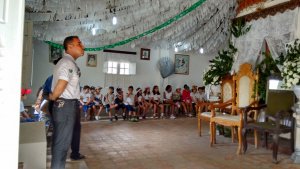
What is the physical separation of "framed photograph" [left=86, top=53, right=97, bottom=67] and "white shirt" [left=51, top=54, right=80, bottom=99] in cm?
597

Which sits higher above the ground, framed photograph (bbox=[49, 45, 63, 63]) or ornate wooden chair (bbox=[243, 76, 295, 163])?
framed photograph (bbox=[49, 45, 63, 63])

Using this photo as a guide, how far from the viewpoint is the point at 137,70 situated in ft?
28.7

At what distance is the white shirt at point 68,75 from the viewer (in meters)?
2.20

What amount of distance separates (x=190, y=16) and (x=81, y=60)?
14.1ft

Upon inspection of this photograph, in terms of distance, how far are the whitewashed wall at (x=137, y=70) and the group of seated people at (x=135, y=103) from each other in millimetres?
1173

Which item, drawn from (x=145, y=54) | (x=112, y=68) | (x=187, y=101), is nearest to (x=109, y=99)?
(x=112, y=68)

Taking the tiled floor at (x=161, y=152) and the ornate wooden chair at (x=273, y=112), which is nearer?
the tiled floor at (x=161, y=152)

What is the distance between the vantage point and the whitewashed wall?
7695mm

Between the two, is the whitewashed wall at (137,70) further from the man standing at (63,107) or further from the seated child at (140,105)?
the man standing at (63,107)

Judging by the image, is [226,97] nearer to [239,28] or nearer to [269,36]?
[269,36]

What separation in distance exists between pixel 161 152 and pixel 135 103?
11.1 feet

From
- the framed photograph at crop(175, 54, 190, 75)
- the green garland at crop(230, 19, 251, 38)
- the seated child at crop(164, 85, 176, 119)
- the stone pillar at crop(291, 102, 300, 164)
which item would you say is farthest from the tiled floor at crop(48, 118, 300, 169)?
the framed photograph at crop(175, 54, 190, 75)

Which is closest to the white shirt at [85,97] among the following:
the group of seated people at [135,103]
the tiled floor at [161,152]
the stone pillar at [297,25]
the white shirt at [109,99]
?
the group of seated people at [135,103]

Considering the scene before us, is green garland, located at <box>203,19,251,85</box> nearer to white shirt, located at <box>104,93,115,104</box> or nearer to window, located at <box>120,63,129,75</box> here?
white shirt, located at <box>104,93,115,104</box>
